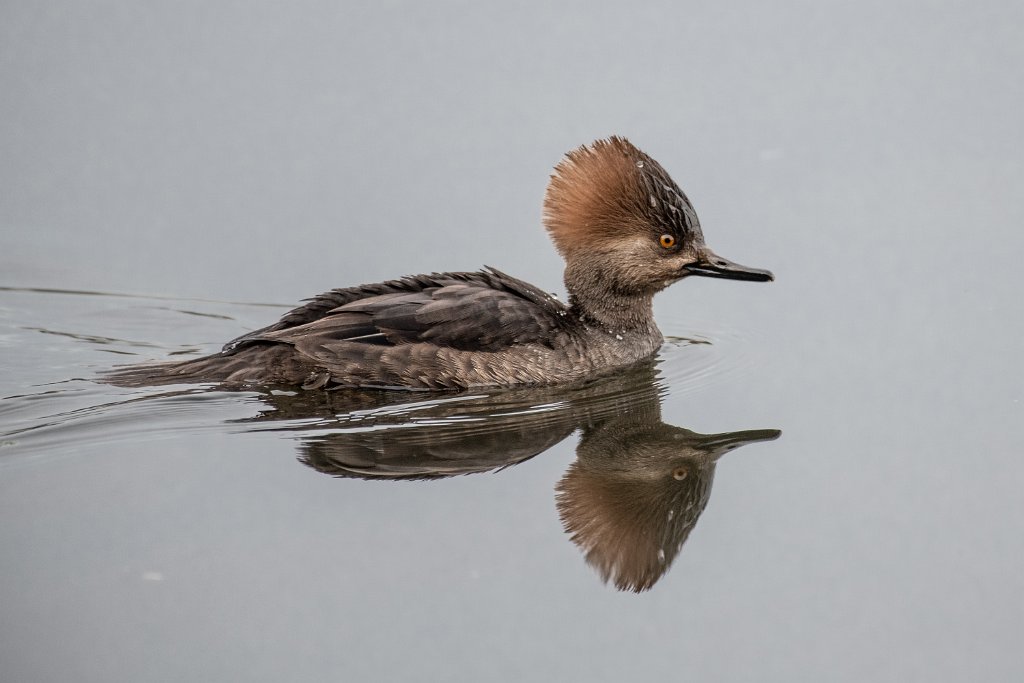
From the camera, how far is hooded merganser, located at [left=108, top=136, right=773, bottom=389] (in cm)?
823

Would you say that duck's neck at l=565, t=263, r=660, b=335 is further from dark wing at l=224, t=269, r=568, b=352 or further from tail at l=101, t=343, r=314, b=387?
tail at l=101, t=343, r=314, b=387

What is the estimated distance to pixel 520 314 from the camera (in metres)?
8.38

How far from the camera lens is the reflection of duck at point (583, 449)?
6.54 meters

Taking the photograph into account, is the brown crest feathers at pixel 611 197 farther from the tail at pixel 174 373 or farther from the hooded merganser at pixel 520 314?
the tail at pixel 174 373

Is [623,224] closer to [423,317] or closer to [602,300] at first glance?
[602,300]

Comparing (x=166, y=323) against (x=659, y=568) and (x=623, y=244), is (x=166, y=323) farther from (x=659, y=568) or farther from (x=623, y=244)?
(x=659, y=568)

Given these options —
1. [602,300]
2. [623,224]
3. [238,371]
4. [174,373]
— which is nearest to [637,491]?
[602,300]

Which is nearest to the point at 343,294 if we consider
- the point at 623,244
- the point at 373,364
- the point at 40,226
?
the point at 373,364

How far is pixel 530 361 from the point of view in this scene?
8.40 meters

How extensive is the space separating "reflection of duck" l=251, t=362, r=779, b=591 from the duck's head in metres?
0.77

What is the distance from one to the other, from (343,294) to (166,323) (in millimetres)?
1682

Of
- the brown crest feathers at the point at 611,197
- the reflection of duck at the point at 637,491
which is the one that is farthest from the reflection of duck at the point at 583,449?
the brown crest feathers at the point at 611,197

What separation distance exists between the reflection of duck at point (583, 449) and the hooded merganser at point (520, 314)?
187 mm

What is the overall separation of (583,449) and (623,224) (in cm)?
183
